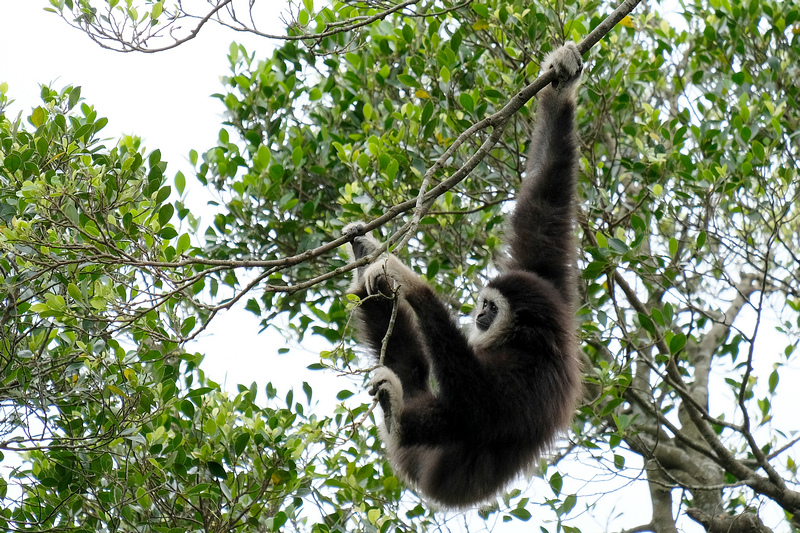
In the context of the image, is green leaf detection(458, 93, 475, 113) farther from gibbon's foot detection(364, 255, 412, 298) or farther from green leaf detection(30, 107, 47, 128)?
green leaf detection(30, 107, 47, 128)

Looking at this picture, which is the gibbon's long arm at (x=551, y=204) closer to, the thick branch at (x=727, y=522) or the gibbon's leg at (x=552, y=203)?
the gibbon's leg at (x=552, y=203)

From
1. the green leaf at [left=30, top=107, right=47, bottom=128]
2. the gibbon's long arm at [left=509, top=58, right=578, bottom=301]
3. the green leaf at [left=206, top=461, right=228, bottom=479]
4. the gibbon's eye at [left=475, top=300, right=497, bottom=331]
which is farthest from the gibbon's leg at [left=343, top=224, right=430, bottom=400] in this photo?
the green leaf at [left=30, top=107, right=47, bottom=128]

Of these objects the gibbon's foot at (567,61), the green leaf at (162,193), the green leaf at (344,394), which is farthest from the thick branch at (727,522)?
the green leaf at (162,193)

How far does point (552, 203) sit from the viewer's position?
17.2 ft

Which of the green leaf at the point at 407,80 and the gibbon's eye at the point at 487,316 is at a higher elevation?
the green leaf at the point at 407,80

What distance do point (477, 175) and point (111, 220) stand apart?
10.9 ft

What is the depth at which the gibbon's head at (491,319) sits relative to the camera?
474 cm

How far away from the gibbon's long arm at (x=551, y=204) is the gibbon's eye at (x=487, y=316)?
0.53 m

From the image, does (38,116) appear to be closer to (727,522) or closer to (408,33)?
(408,33)

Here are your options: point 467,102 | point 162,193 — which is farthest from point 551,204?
point 162,193

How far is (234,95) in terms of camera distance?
21.8ft

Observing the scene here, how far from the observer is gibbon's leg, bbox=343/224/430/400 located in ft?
16.8

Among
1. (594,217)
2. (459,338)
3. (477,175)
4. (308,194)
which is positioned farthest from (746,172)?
(308,194)

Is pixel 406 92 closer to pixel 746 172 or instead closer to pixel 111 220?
pixel 746 172
